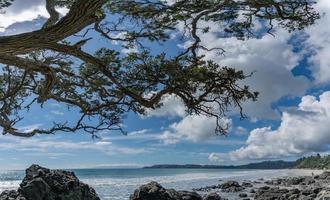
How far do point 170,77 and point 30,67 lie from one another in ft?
6.68

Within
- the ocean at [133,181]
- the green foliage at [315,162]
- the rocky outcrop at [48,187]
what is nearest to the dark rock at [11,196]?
the rocky outcrop at [48,187]

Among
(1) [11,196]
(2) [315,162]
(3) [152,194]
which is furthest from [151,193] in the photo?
(2) [315,162]

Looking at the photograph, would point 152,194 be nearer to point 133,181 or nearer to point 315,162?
point 133,181

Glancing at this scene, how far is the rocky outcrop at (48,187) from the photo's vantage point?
15.6 m

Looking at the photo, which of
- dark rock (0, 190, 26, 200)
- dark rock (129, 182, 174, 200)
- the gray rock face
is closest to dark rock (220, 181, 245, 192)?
the gray rock face

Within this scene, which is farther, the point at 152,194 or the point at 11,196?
the point at 152,194

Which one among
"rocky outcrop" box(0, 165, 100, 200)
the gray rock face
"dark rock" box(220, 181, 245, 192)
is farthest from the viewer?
"dark rock" box(220, 181, 245, 192)

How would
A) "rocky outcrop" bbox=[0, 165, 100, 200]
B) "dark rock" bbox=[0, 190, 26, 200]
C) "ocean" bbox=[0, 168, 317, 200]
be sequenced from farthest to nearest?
1. "ocean" bbox=[0, 168, 317, 200]
2. "dark rock" bbox=[0, 190, 26, 200]
3. "rocky outcrop" bbox=[0, 165, 100, 200]

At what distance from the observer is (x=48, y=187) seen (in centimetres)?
1579

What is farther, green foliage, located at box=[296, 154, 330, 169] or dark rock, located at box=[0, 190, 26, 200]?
green foliage, located at box=[296, 154, 330, 169]

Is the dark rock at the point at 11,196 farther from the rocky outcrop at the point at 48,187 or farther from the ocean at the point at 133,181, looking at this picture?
the ocean at the point at 133,181

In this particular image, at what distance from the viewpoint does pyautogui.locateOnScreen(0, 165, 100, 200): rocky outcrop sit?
15.6m

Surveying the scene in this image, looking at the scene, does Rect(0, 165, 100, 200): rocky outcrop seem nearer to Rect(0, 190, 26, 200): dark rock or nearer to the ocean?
Rect(0, 190, 26, 200): dark rock

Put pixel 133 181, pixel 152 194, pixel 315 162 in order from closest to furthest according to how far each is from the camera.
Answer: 1. pixel 152 194
2. pixel 133 181
3. pixel 315 162
